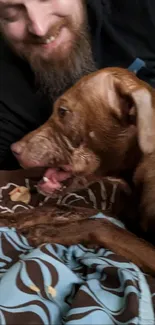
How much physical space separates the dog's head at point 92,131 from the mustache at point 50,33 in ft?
1.56

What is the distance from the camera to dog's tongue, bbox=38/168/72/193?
1.84 metres

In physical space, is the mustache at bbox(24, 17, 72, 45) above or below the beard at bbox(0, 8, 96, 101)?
above

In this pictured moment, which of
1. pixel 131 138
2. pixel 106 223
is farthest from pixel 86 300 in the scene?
pixel 131 138

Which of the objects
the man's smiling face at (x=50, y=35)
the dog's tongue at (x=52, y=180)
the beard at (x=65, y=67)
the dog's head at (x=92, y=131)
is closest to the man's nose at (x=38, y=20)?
the man's smiling face at (x=50, y=35)

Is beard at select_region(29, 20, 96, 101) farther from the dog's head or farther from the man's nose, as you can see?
the dog's head

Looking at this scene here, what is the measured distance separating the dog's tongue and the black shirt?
0.50m

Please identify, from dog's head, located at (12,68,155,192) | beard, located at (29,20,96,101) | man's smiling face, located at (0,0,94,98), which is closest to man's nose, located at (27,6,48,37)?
man's smiling face, located at (0,0,94,98)

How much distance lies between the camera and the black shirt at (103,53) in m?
2.25

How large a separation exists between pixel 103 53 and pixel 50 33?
255 mm

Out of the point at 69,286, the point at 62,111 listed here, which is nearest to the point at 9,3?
the point at 62,111

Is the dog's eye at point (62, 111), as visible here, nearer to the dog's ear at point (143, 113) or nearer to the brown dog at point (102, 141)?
the brown dog at point (102, 141)

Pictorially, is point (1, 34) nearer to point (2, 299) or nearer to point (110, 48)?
point (110, 48)

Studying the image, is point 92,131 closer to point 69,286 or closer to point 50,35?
point 69,286

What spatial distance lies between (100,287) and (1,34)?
1.42m
